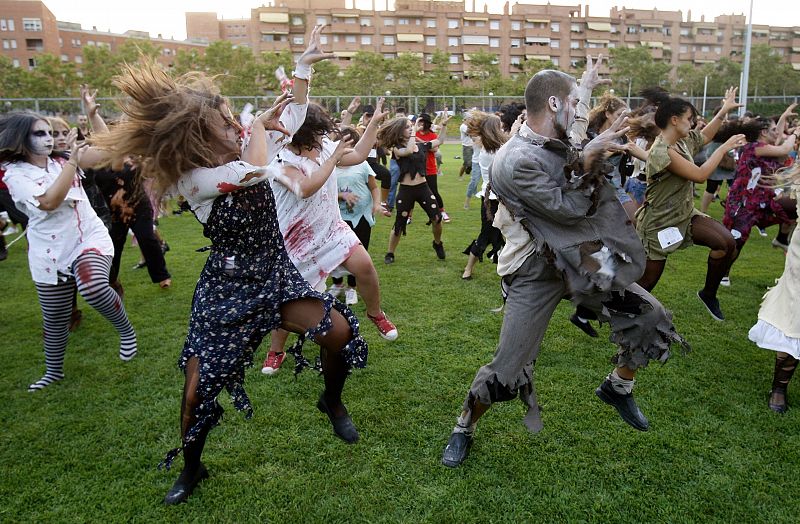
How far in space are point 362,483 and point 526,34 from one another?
290 ft

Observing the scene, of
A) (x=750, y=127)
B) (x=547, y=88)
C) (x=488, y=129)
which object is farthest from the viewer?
(x=750, y=127)

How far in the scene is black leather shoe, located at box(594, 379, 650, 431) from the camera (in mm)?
3369

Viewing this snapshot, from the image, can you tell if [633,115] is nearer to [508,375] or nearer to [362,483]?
[508,375]

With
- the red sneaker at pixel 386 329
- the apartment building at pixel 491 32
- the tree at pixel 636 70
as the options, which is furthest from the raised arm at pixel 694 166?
the apartment building at pixel 491 32

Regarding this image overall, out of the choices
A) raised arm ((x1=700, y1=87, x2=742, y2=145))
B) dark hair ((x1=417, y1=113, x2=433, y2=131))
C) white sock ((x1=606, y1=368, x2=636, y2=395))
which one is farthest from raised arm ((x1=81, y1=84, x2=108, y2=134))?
dark hair ((x1=417, y1=113, x2=433, y2=131))

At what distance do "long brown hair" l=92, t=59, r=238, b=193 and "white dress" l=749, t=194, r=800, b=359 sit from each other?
12.0 ft

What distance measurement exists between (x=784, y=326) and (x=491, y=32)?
3347 inches

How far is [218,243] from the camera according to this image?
286 centimetres

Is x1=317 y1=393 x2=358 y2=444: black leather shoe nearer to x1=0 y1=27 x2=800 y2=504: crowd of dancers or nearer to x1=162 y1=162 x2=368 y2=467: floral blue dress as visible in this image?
x1=0 y1=27 x2=800 y2=504: crowd of dancers

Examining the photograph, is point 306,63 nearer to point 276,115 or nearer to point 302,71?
point 302,71

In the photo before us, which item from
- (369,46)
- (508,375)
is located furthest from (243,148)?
(369,46)

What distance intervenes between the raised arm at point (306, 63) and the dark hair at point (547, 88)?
3.74 ft

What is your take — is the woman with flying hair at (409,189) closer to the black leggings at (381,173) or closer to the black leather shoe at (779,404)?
the black leggings at (381,173)

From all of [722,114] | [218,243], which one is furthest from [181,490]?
[722,114]
